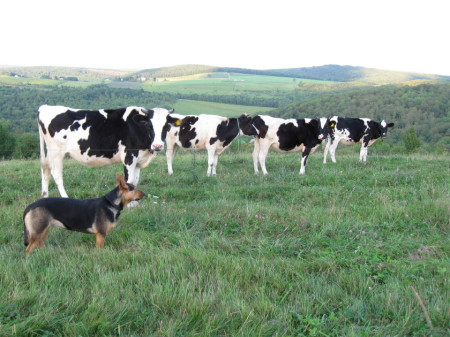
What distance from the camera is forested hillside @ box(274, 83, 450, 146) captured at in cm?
6097

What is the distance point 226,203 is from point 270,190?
1.92 metres

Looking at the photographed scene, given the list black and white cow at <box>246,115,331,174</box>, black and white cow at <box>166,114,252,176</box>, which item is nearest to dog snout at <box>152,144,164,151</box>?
Answer: black and white cow at <box>166,114,252,176</box>

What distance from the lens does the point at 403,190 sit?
883 centimetres

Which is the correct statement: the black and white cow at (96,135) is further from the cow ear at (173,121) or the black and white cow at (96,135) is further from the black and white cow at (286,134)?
the black and white cow at (286,134)

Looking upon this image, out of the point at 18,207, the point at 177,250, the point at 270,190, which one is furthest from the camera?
the point at 270,190

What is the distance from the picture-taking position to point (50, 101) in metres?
55.4

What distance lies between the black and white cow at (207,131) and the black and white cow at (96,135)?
4.23m

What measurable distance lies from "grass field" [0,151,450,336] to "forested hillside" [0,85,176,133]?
41.2m

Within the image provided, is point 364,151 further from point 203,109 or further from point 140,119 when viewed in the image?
point 203,109

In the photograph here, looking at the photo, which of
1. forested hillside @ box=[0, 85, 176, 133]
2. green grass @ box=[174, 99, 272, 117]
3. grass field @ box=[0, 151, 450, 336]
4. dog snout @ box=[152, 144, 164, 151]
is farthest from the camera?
green grass @ box=[174, 99, 272, 117]

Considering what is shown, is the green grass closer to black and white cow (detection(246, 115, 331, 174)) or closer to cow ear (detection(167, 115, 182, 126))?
black and white cow (detection(246, 115, 331, 174))

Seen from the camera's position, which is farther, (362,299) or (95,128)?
(95,128)

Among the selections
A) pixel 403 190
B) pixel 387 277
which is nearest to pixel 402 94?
pixel 403 190

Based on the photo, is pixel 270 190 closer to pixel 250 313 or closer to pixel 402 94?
pixel 250 313
